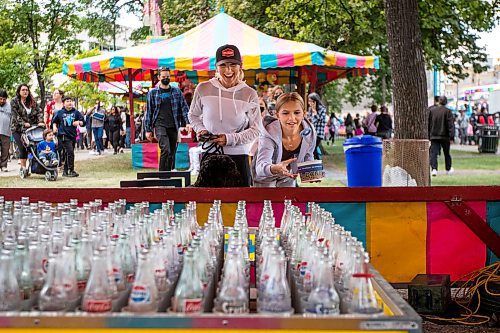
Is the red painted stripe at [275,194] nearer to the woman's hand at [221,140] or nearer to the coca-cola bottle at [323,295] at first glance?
the woman's hand at [221,140]

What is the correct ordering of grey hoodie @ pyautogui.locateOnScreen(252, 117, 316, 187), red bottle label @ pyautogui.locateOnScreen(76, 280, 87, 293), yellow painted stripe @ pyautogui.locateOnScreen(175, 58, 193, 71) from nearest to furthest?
red bottle label @ pyautogui.locateOnScreen(76, 280, 87, 293) < grey hoodie @ pyautogui.locateOnScreen(252, 117, 316, 187) < yellow painted stripe @ pyautogui.locateOnScreen(175, 58, 193, 71)

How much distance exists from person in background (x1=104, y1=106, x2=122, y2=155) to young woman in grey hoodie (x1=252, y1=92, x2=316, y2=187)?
79.7ft

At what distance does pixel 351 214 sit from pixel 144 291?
9.19 ft

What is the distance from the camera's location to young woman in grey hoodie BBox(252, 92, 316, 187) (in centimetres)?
581

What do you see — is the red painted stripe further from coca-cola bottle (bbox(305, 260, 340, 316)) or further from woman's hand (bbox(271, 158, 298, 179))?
coca-cola bottle (bbox(305, 260, 340, 316))

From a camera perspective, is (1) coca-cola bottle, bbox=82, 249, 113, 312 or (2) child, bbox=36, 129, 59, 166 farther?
(2) child, bbox=36, 129, 59, 166

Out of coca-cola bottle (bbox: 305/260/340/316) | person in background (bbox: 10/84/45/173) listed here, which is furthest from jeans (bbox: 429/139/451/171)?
coca-cola bottle (bbox: 305/260/340/316)

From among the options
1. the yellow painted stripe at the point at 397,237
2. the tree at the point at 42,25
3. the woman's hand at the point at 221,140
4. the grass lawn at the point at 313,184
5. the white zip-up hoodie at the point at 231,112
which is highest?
the tree at the point at 42,25

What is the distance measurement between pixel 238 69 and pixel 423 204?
229 cm

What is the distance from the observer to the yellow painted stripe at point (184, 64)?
15.0 metres

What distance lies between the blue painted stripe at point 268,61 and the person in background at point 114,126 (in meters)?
15.8

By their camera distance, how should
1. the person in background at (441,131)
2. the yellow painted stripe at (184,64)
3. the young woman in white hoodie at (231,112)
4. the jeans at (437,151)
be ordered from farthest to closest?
the person in background at (441,131)
the jeans at (437,151)
the yellow painted stripe at (184,64)
the young woman in white hoodie at (231,112)

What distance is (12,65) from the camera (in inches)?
1185

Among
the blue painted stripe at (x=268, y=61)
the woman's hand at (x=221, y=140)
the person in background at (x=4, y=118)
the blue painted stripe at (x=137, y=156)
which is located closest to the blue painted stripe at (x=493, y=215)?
the woman's hand at (x=221, y=140)
